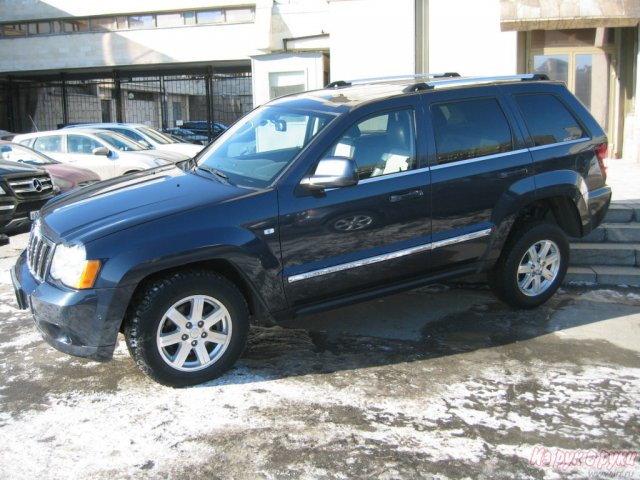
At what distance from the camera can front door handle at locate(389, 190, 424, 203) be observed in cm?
461

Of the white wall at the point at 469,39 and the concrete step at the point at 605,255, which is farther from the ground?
the white wall at the point at 469,39

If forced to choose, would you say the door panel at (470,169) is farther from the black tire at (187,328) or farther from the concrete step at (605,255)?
the concrete step at (605,255)

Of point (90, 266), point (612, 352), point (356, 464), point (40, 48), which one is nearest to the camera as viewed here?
point (356, 464)

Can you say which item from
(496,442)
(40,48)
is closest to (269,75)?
(496,442)

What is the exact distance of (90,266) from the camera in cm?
379

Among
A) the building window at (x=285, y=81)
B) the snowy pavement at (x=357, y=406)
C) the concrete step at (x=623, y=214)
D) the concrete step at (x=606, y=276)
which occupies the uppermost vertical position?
the building window at (x=285, y=81)

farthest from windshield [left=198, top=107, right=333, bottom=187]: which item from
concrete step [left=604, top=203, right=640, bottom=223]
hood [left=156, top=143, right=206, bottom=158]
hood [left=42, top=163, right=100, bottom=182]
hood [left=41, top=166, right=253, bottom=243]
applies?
hood [left=156, top=143, right=206, bottom=158]

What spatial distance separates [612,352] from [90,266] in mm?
3728

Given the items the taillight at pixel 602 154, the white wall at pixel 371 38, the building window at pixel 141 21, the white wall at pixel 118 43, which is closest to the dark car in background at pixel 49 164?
the white wall at pixel 371 38

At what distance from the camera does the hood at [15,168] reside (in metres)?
9.32

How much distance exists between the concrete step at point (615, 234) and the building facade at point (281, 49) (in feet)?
20.1

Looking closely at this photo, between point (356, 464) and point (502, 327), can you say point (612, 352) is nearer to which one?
point (502, 327)

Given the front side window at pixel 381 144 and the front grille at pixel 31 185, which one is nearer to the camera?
the front side window at pixel 381 144

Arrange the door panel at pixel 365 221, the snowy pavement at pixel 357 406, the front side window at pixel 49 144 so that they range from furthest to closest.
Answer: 1. the front side window at pixel 49 144
2. the door panel at pixel 365 221
3. the snowy pavement at pixel 357 406
